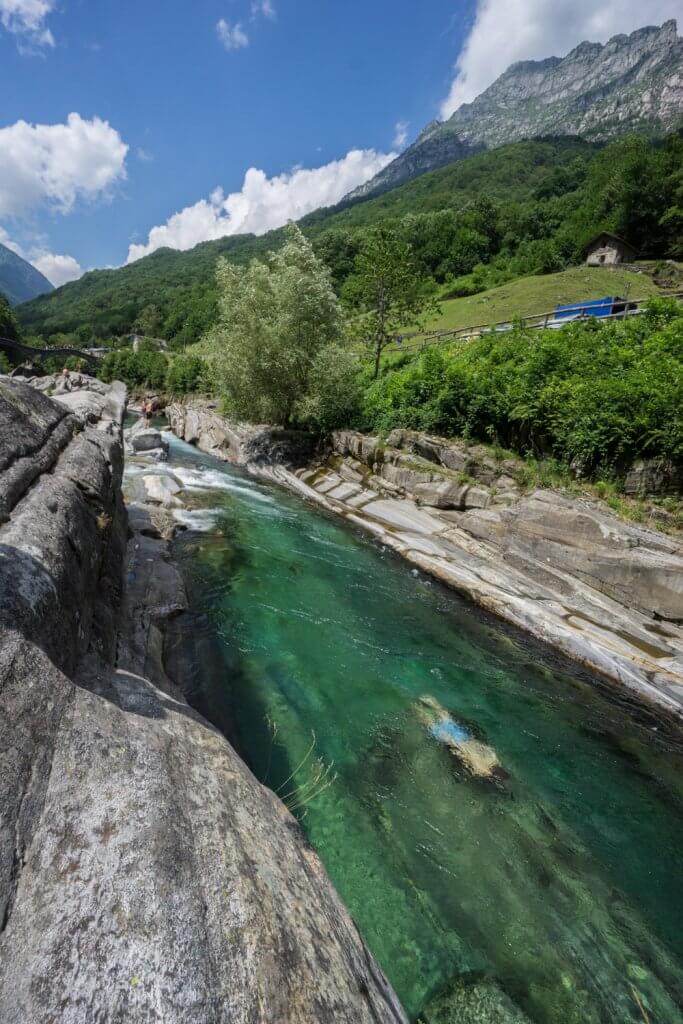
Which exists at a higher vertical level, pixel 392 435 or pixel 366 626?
pixel 392 435

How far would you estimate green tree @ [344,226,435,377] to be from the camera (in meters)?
29.6

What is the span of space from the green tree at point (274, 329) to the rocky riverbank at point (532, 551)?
8574mm

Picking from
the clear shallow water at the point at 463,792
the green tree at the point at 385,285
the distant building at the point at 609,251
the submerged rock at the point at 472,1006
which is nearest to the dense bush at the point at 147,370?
the green tree at the point at 385,285

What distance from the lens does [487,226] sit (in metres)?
96.7

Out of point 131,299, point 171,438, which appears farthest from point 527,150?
point 171,438

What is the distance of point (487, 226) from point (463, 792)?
380 ft

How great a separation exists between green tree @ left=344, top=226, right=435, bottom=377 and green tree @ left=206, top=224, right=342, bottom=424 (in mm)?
3240

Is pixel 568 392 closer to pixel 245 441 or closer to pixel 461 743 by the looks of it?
pixel 461 743

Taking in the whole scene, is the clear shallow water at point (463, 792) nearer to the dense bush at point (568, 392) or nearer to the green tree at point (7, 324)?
the dense bush at point (568, 392)

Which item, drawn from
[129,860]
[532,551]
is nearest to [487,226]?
[532,551]

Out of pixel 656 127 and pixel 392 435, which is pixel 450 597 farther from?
pixel 656 127

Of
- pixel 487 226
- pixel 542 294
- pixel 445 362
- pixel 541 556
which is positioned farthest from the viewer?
pixel 487 226

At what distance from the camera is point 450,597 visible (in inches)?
512

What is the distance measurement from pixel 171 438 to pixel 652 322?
33421 mm
